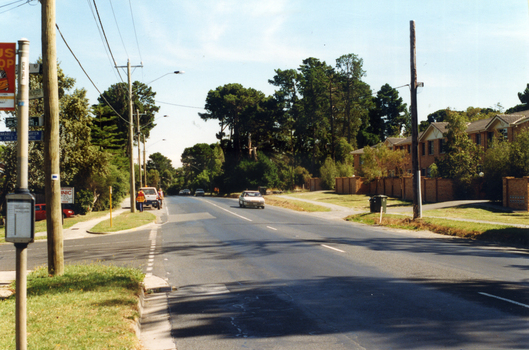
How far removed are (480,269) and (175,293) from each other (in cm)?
683

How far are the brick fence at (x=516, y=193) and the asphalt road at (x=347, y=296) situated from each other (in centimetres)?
1666

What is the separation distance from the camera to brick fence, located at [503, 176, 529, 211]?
28656mm

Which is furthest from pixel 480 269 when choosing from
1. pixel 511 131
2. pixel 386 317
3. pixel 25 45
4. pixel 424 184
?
pixel 511 131

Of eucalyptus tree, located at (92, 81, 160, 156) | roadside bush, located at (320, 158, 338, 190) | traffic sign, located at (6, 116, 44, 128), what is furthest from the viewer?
roadside bush, located at (320, 158, 338, 190)

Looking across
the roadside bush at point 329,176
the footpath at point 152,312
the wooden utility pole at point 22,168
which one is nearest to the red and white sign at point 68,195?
the footpath at point 152,312

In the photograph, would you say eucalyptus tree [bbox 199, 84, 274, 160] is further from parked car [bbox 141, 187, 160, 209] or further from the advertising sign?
the advertising sign

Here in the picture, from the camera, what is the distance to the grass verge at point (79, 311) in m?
5.53

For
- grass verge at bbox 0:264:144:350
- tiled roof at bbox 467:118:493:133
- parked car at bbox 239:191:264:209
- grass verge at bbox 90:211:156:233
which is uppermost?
tiled roof at bbox 467:118:493:133

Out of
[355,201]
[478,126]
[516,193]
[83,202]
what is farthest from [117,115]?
[516,193]

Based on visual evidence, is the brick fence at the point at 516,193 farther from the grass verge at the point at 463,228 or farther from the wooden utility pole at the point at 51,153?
the wooden utility pole at the point at 51,153

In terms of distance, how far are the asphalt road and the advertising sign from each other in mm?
3684

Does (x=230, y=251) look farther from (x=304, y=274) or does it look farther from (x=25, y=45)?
(x=25, y=45)

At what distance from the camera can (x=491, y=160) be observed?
34062 mm

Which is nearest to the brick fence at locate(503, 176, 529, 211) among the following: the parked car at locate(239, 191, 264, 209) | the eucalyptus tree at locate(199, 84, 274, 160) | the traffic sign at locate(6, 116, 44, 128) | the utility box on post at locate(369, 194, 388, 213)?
the utility box on post at locate(369, 194, 388, 213)
